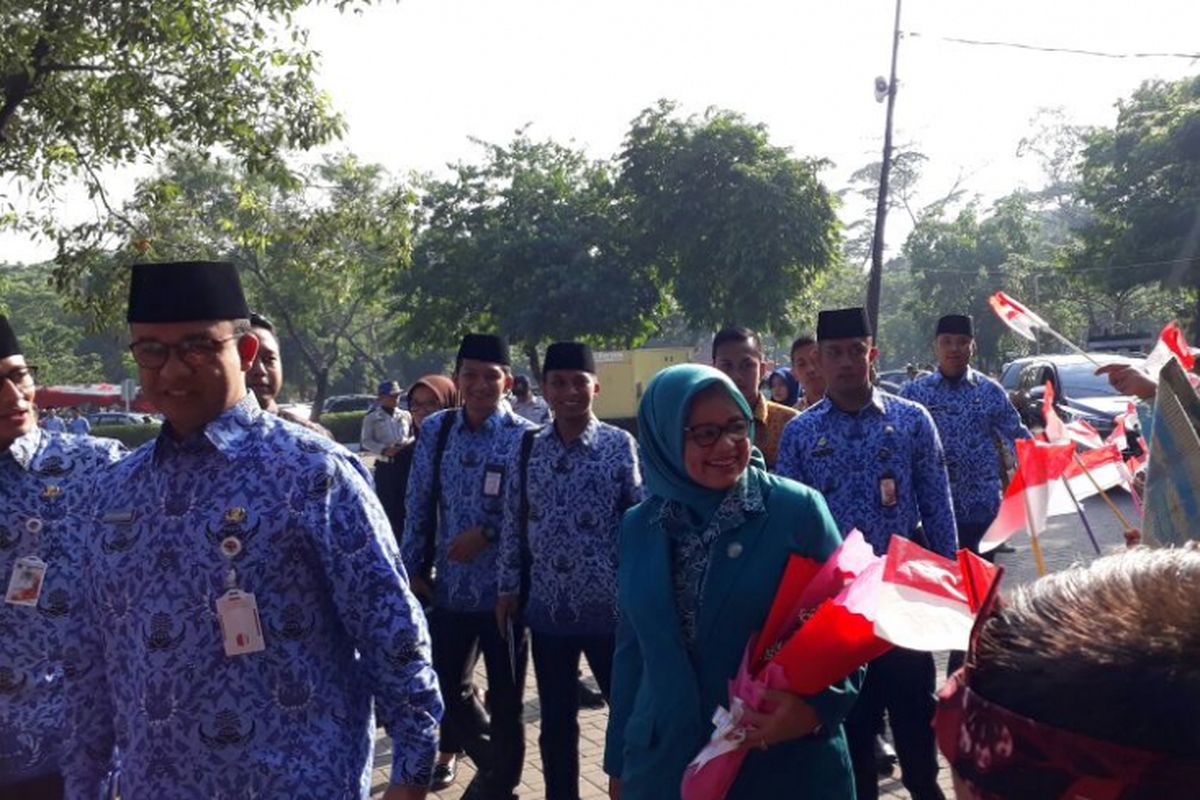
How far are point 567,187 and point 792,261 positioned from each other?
635cm

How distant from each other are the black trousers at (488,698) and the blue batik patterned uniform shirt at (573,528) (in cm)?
41

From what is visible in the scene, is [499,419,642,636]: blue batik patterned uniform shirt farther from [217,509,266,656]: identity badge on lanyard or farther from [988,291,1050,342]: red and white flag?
[217,509,266,656]: identity badge on lanyard

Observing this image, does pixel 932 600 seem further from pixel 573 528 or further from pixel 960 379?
pixel 960 379

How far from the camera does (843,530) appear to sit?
5152 mm

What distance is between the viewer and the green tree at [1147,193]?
31.8m

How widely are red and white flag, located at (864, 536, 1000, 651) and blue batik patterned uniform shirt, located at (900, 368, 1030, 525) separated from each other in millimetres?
5734

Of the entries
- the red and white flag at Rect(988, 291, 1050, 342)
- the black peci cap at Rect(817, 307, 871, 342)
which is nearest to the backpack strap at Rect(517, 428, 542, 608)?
the black peci cap at Rect(817, 307, 871, 342)

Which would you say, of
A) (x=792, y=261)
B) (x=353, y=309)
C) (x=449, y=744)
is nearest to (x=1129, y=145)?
(x=792, y=261)

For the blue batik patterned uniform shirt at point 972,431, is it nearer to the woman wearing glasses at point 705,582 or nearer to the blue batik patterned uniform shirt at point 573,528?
the blue batik patterned uniform shirt at point 573,528

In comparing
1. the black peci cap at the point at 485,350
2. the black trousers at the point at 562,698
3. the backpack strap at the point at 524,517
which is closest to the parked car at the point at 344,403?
the black peci cap at the point at 485,350

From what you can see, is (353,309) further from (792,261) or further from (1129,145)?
(1129,145)

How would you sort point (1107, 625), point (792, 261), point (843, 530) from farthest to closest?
point (792, 261)
point (843, 530)
point (1107, 625)

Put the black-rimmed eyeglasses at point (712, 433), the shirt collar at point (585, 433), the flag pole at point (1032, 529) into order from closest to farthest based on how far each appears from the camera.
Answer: the flag pole at point (1032, 529)
the black-rimmed eyeglasses at point (712, 433)
the shirt collar at point (585, 433)

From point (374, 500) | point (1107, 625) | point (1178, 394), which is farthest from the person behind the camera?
point (374, 500)
